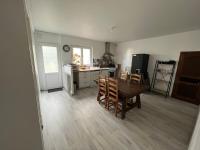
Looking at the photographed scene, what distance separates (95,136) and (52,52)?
142 inches

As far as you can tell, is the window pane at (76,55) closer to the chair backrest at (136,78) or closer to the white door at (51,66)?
the white door at (51,66)

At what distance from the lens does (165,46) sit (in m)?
3.81

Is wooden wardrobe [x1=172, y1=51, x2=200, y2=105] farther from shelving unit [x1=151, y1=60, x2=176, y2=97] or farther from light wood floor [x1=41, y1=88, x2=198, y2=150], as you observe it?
light wood floor [x1=41, y1=88, x2=198, y2=150]

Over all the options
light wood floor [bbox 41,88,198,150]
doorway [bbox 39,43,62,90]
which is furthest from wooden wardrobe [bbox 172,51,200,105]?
doorway [bbox 39,43,62,90]

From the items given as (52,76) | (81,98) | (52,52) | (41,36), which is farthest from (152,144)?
(41,36)

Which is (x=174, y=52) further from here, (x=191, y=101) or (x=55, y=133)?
(x=55, y=133)

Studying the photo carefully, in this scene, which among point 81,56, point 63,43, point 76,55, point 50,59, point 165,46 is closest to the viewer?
point 165,46

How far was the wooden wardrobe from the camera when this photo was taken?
125 inches

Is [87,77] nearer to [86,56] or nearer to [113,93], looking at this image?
[86,56]

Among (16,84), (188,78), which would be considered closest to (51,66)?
(16,84)

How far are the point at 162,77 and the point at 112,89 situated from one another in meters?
2.83

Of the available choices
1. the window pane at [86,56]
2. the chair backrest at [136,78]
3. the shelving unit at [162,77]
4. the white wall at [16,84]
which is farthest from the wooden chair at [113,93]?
the window pane at [86,56]

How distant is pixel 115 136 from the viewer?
6.11 feet

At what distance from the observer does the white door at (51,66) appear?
3.89 m
